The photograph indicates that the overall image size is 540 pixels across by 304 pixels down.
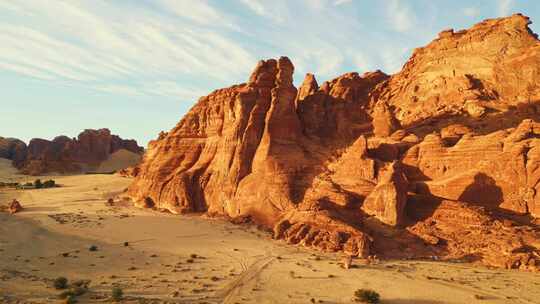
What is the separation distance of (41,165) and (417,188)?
A: 89555 mm

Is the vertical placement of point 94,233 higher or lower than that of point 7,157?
lower

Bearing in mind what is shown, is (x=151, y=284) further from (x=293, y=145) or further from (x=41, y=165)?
(x=41, y=165)

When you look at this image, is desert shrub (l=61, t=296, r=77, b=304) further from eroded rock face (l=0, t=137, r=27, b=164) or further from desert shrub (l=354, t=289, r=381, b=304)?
eroded rock face (l=0, t=137, r=27, b=164)

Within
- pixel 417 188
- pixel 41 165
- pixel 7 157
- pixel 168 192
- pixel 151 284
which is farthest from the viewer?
pixel 7 157

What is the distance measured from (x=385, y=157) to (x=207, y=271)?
18.7 m

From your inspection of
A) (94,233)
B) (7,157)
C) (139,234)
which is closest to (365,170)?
(139,234)

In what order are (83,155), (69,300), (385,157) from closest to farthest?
(69,300) → (385,157) → (83,155)

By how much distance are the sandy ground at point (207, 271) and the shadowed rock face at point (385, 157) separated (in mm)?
2681

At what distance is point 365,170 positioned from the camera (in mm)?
33219

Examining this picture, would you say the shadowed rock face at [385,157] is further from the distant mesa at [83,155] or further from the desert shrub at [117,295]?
the distant mesa at [83,155]

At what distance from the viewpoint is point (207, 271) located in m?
23.8

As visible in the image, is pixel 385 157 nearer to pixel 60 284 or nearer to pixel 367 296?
pixel 367 296

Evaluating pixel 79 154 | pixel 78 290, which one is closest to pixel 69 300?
pixel 78 290

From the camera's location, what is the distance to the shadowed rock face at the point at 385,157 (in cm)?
2816
